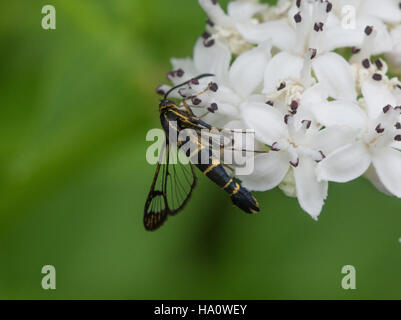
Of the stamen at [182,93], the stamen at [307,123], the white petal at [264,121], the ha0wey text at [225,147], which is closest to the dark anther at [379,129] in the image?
the stamen at [307,123]

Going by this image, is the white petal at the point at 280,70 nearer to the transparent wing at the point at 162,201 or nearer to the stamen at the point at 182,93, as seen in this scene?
the stamen at the point at 182,93

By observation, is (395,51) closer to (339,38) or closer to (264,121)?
(339,38)

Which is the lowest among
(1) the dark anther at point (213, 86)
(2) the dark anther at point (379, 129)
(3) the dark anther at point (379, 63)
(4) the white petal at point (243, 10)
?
(2) the dark anther at point (379, 129)

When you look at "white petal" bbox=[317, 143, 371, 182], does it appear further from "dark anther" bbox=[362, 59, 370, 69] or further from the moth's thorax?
the moth's thorax

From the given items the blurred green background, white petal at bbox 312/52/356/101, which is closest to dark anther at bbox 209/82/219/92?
white petal at bbox 312/52/356/101

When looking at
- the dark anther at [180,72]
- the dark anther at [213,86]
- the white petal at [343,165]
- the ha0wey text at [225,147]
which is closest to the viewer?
the white petal at [343,165]
